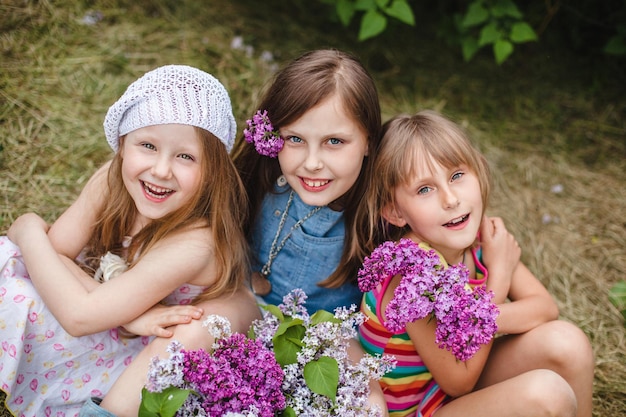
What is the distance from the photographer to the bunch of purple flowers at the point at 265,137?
2611mm

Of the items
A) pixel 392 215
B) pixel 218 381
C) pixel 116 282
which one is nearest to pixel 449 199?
pixel 392 215

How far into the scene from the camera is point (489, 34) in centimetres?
400

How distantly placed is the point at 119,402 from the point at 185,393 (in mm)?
555

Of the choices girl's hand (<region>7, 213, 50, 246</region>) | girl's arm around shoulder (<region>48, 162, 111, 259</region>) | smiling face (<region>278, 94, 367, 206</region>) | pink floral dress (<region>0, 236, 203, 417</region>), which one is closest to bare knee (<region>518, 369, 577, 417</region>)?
smiling face (<region>278, 94, 367, 206</region>)

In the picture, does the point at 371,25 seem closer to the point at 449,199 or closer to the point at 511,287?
the point at 449,199

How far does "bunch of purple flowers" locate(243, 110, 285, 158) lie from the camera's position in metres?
2.61

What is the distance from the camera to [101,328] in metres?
2.54

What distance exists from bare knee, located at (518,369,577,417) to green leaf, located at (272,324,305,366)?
33.9 inches

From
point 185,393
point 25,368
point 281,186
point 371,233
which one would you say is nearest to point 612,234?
point 371,233

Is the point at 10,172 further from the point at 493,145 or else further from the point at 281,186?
the point at 493,145

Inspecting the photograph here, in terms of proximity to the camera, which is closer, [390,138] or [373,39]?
[390,138]

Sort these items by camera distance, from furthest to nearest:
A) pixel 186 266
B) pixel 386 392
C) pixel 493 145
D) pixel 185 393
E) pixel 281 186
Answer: pixel 493 145, pixel 281 186, pixel 386 392, pixel 186 266, pixel 185 393

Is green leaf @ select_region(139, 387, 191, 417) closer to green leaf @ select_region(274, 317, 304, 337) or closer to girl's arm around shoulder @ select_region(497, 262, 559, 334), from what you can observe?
green leaf @ select_region(274, 317, 304, 337)

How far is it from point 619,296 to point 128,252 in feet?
8.96
